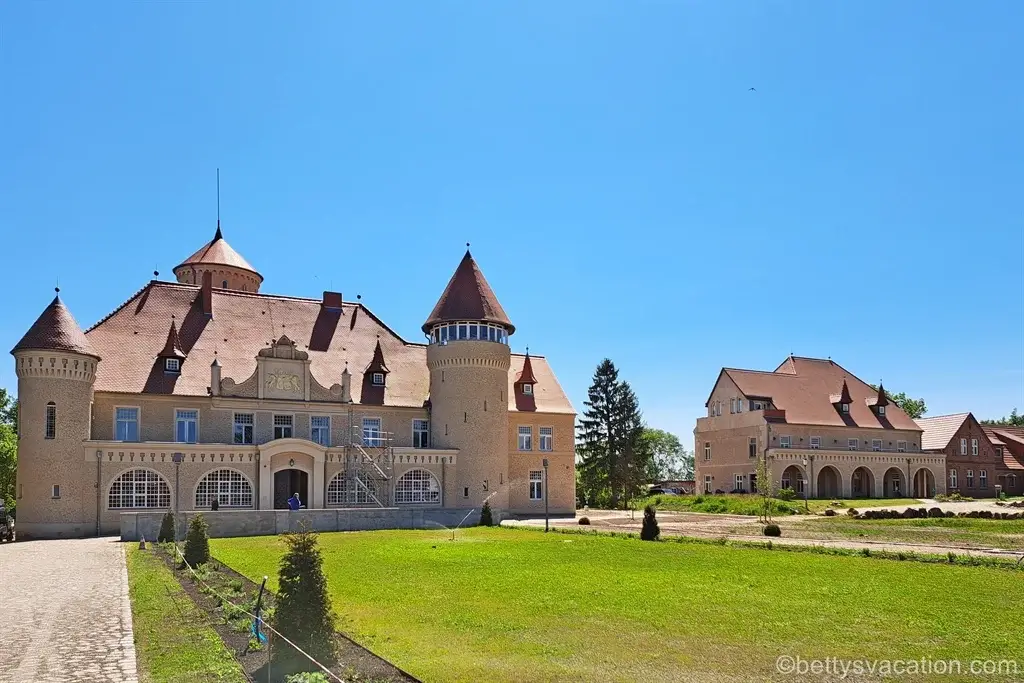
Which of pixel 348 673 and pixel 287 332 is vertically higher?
pixel 287 332

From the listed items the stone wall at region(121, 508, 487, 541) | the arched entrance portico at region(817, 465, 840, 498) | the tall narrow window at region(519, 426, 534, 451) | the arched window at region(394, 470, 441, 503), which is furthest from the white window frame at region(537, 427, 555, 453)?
the arched entrance portico at region(817, 465, 840, 498)

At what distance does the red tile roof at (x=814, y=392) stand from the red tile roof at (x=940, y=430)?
2.76 metres

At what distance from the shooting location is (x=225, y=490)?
3997cm

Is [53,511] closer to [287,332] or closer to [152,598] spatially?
[287,332]

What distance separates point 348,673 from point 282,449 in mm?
32433

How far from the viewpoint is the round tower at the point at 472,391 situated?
150 ft

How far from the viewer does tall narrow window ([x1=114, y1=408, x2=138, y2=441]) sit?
39.5m

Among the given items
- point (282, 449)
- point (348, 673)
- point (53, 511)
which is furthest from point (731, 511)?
point (348, 673)

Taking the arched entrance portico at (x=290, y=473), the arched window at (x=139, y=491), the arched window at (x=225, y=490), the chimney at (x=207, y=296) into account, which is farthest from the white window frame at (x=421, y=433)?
the arched window at (x=139, y=491)

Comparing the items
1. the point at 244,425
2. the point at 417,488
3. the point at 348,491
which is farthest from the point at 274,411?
the point at 417,488

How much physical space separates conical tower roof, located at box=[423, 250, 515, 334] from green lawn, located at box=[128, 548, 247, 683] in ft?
93.5

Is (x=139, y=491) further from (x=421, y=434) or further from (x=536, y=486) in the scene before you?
(x=536, y=486)

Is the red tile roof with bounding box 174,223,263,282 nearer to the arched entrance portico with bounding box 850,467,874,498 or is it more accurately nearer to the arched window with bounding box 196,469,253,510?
the arched window with bounding box 196,469,253,510

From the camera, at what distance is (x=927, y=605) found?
14297 millimetres
